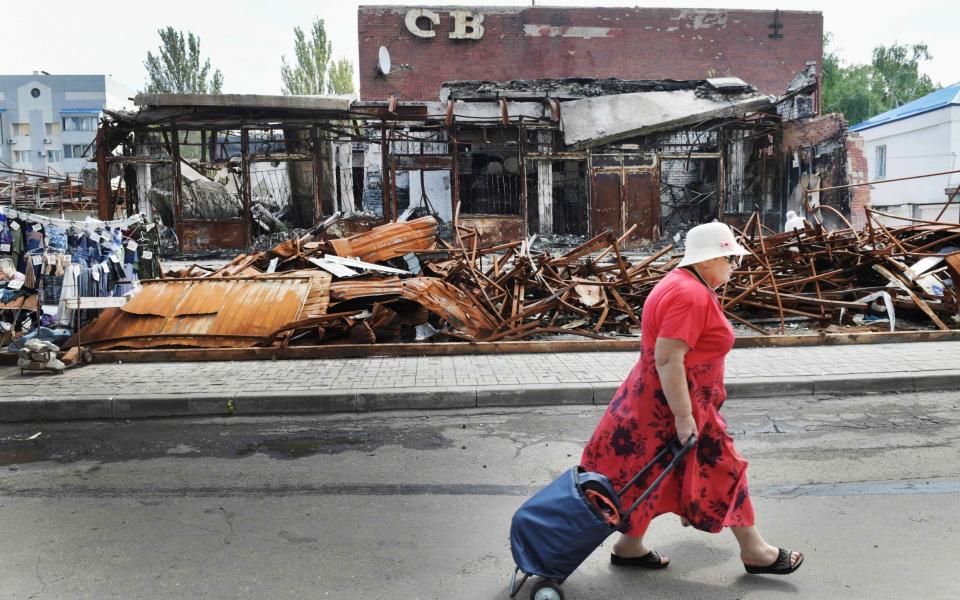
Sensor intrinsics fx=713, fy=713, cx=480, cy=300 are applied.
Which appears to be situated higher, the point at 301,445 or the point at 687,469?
the point at 687,469

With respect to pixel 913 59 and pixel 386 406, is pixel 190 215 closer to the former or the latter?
pixel 386 406

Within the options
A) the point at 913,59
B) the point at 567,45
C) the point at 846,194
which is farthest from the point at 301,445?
the point at 913,59

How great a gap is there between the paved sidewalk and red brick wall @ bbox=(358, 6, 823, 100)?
84.0 ft

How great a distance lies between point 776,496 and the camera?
4.32 meters

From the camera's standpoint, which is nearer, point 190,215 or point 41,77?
point 190,215

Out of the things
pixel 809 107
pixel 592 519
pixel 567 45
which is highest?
pixel 567 45

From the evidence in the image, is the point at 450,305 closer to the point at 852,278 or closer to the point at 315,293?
the point at 315,293

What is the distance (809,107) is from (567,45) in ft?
46.5

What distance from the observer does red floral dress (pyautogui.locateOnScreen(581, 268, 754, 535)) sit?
10.3ft

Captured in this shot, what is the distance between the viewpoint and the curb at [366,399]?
6.42 meters

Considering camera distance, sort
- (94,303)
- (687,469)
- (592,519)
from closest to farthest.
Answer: (592,519), (687,469), (94,303)

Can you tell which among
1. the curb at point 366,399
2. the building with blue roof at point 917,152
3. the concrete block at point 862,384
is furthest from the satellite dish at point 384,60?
the concrete block at point 862,384

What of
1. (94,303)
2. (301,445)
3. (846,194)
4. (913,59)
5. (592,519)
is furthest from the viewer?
(913,59)

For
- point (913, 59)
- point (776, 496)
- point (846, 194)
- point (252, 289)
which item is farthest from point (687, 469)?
point (913, 59)
